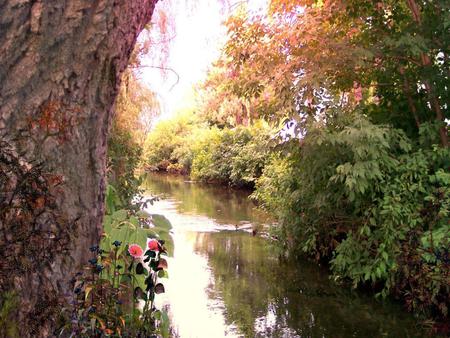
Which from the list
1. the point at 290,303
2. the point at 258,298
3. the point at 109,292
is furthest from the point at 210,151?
the point at 109,292

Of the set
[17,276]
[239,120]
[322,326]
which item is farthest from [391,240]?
[239,120]

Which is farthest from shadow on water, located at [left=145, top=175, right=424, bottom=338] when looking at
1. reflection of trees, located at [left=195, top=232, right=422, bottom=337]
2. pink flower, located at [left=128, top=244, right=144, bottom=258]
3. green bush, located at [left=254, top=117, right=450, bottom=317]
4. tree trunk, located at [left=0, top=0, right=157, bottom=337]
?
tree trunk, located at [left=0, top=0, right=157, bottom=337]

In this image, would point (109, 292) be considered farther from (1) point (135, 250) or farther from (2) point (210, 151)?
(2) point (210, 151)

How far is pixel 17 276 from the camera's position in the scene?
1.94 meters

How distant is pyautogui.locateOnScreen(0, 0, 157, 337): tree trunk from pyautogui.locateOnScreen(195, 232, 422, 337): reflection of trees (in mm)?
3459

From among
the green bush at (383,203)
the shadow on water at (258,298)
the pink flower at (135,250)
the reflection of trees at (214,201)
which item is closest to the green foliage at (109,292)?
the pink flower at (135,250)

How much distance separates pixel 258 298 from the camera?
21.5 ft

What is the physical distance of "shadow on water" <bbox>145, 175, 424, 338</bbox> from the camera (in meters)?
5.50

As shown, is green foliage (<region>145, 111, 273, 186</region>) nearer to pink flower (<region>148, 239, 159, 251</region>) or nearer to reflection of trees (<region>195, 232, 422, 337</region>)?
reflection of trees (<region>195, 232, 422, 337</region>)

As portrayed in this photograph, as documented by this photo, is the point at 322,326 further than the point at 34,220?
Yes

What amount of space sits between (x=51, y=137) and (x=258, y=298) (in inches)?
190

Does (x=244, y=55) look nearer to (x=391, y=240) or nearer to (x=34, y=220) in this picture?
(x=391, y=240)

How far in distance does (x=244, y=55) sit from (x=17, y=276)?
243 inches

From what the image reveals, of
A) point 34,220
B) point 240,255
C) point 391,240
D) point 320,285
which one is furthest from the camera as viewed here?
point 240,255
